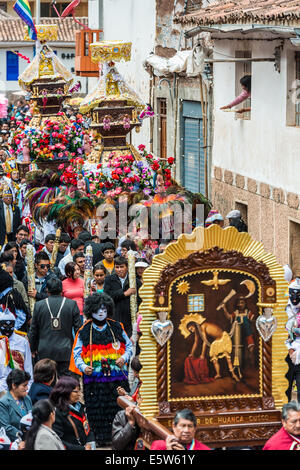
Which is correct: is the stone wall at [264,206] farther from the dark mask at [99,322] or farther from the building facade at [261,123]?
the dark mask at [99,322]

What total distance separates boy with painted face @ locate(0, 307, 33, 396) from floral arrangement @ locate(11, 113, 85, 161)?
10.5m

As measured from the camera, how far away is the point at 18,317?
11891 mm

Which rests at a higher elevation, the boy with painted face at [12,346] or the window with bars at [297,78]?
the window with bars at [297,78]

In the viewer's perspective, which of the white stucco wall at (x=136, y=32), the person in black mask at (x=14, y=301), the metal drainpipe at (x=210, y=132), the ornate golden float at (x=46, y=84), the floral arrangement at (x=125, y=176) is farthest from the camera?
the white stucco wall at (x=136, y=32)

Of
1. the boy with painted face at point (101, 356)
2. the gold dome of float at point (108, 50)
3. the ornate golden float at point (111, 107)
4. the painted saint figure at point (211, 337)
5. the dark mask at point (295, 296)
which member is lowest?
the boy with painted face at point (101, 356)

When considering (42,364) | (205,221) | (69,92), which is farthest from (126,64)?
(42,364)

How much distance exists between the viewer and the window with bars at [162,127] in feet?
93.1

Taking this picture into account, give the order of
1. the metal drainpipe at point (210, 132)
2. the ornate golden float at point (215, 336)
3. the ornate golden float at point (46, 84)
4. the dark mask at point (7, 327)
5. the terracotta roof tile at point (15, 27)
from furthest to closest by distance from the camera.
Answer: the terracotta roof tile at point (15, 27) < the ornate golden float at point (46, 84) < the metal drainpipe at point (210, 132) < the dark mask at point (7, 327) < the ornate golden float at point (215, 336)

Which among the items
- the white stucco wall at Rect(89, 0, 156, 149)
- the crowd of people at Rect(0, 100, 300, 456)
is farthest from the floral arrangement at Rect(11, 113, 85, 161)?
the white stucco wall at Rect(89, 0, 156, 149)

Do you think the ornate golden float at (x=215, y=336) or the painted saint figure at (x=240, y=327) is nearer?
the ornate golden float at (x=215, y=336)

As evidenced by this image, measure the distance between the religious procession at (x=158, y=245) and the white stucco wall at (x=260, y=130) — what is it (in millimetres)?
48

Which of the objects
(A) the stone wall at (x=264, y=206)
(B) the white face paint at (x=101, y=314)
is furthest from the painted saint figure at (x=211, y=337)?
(A) the stone wall at (x=264, y=206)

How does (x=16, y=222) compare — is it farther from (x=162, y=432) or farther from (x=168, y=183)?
(x=162, y=432)

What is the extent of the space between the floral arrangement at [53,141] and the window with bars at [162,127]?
6284mm
